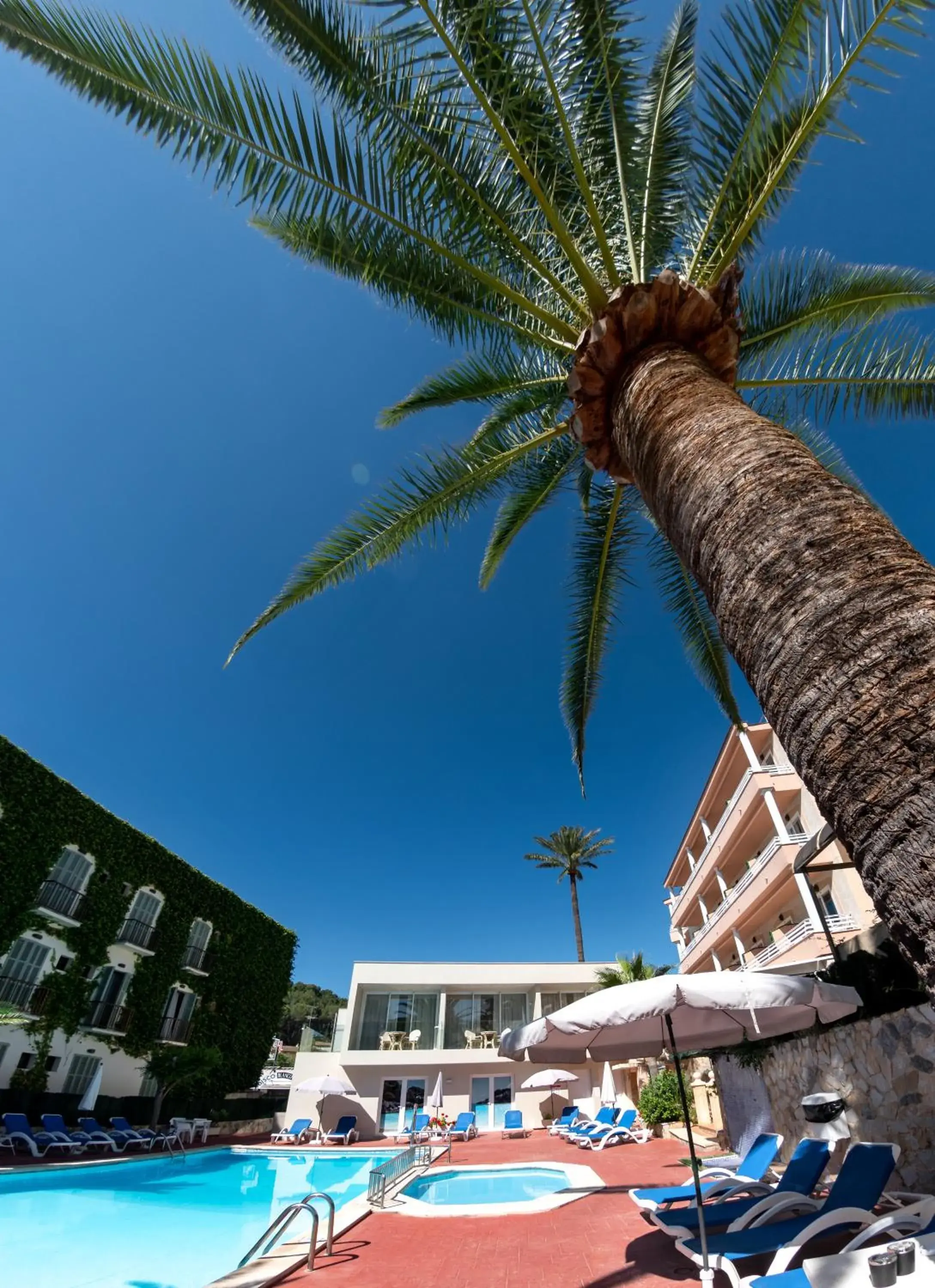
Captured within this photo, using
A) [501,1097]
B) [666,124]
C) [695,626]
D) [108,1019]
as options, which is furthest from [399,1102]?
[666,124]

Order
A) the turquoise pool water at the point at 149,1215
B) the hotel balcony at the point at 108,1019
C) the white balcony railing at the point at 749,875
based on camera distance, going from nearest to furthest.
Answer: the turquoise pool water at the point at 149,1215 < the white balcony railing at the point at 749,875 < the hotel balcony at the point at 108,1019

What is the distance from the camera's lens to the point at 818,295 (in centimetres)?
636

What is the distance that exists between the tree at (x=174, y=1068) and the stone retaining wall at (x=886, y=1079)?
21.7 meters

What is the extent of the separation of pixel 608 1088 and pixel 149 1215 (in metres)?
18.7

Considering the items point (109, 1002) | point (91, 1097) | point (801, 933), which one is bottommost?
point (91, 1097)

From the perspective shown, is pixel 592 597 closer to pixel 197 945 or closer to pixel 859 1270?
pixel 859 1270

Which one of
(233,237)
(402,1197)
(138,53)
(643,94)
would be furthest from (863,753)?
(402,1197)

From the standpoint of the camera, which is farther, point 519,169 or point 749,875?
point 749,875

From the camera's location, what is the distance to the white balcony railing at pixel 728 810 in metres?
20.8

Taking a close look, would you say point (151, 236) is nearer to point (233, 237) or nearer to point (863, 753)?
point (233, 237)

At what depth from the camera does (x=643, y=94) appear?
5.82 meters

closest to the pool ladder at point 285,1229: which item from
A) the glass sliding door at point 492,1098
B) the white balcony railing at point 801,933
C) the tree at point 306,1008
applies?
the white balcony railing at point 801,933

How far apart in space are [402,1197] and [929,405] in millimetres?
14966

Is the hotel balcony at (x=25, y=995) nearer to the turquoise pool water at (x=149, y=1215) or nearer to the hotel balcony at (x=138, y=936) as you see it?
the hotel balcony at (x=138, y=936)
